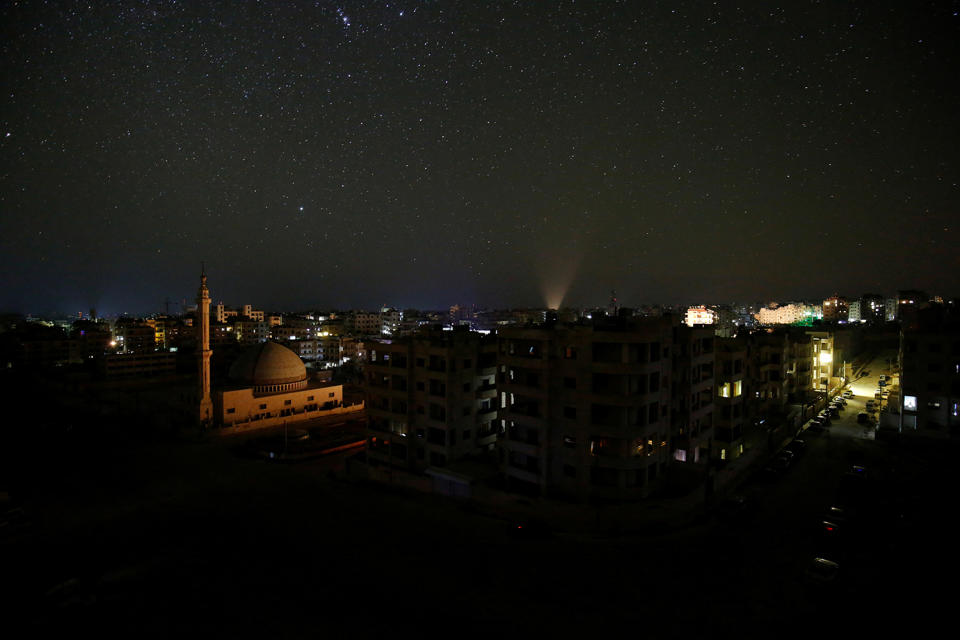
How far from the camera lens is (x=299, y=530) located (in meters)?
26.9

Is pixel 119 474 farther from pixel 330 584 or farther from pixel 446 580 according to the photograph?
pixel 446 580

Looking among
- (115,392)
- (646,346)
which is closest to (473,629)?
(646,346)

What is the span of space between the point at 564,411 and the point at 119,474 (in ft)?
114

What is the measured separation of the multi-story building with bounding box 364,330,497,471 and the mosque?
895 inches

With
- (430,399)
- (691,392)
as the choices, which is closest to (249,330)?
(430,399)

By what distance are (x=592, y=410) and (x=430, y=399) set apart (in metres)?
12.4

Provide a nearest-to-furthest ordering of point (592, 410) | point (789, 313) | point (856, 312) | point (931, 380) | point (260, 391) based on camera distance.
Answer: point (592, 410), point (931, 380), point (260, 391), point (856, 312), point (789, 313)

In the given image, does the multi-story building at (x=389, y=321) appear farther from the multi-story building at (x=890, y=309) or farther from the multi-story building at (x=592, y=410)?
the multi-story building at (x=890, y=309)

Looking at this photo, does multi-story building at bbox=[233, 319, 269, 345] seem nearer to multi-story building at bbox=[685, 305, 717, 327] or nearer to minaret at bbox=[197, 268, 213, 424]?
minaret at bbox=[197, 268, 213, 424]

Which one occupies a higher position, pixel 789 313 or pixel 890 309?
pixel 890 309

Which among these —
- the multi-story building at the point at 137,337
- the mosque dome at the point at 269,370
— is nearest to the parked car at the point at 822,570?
the mosque dome at the point at 269,370

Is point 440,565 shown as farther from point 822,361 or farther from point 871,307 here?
point 871,307

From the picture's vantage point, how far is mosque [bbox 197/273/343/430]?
53.4 metres

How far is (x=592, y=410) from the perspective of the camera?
2853 centimetres
